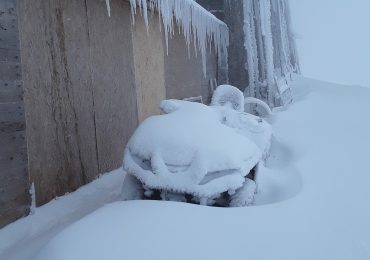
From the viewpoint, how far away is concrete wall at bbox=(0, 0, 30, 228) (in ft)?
11.2

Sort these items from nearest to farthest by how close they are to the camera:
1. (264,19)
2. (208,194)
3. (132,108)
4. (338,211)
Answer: (338,211) < (208,194) < (132,108) < (264,19)

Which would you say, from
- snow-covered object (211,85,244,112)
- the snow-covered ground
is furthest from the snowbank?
snow-covered object (211,85,244,112)

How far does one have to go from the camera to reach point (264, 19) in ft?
37.2

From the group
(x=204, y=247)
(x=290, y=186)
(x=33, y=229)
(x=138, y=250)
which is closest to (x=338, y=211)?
(x=290, y=186)

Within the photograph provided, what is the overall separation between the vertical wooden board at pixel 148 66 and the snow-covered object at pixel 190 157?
9.42 ft

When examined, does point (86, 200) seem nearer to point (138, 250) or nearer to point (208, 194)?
point (208, 194)

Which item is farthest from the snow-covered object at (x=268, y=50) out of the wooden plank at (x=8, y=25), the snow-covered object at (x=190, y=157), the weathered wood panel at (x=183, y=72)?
the wooden plank at (x=8, y=25)

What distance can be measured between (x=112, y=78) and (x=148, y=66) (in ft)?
4.79

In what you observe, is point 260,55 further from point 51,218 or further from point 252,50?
point 51,218

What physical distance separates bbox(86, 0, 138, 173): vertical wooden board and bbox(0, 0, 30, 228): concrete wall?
5.10 ft

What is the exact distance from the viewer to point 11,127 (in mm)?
3512

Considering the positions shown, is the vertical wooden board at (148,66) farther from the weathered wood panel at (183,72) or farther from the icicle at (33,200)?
the icicle at (33,200)

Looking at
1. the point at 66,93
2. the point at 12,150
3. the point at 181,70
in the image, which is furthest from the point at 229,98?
the point at 12,150

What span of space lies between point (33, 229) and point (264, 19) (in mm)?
9812
